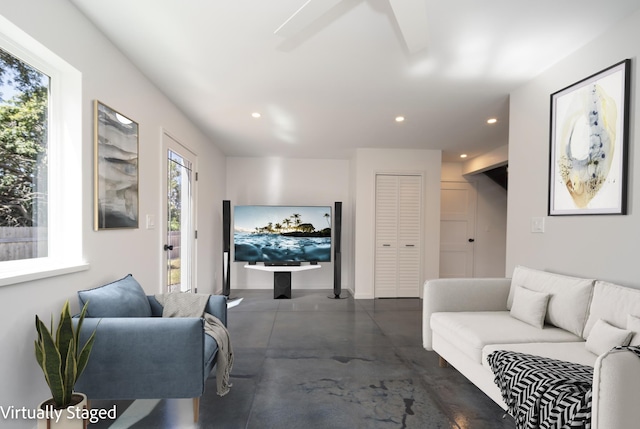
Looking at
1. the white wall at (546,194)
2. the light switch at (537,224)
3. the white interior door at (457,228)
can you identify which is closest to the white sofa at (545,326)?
the white wall at (546,194)

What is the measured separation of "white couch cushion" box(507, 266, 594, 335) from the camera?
204 cm

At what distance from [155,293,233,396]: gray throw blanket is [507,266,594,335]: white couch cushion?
2.22m

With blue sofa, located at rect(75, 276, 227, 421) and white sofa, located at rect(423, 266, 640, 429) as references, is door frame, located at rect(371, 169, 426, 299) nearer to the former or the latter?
white sofa, located at rect(423, 266, 640, 429)

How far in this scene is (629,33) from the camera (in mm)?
1966

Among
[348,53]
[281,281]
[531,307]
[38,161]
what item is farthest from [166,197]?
[531,307]

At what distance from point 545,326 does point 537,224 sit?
0.86 m

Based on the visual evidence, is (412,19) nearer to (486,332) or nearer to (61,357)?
(486,332)

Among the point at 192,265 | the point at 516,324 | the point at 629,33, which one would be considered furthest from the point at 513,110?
the point at 192,265

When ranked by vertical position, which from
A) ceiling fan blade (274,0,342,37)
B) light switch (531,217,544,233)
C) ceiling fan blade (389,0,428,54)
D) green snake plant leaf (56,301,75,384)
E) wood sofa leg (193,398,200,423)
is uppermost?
ceiling fan blade (274,0,342,37)

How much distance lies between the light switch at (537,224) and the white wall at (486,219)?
145 inches

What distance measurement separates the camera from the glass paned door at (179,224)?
11.2 ft

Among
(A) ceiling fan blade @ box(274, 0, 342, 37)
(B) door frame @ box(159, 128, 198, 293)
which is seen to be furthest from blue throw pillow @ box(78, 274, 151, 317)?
(A) ceiling fan blade @ box(274, 0, 342, 37)

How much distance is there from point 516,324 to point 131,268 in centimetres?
286

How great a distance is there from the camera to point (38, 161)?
1830 millimetres
